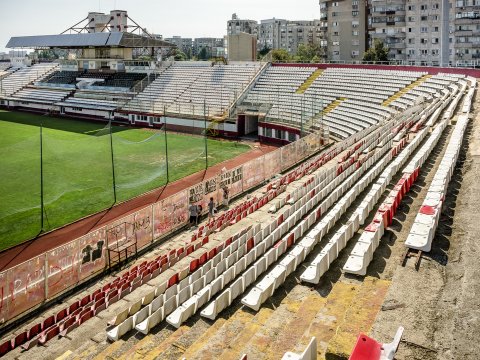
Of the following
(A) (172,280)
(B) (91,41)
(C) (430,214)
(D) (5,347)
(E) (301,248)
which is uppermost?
(B) (91,41)

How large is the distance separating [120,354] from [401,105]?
3521cm

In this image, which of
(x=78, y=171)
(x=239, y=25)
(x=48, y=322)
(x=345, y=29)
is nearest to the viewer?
(x=48, y=322)

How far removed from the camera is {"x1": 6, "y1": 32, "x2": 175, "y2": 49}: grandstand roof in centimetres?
6431

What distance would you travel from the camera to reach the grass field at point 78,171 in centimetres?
2454

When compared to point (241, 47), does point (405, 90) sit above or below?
below

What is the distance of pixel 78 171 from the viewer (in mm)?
32344

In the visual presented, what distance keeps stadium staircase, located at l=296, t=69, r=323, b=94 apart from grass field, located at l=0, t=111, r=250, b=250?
12665 millimetres

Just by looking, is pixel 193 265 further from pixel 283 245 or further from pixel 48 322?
pixel 48 322

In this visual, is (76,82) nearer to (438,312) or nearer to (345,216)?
(345,216)

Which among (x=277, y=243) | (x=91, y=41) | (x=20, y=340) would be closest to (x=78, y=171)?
(x=20, y=340)

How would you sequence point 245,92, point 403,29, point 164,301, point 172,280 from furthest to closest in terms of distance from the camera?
point 403,29, point 245,92, point 172,280, point 164,301

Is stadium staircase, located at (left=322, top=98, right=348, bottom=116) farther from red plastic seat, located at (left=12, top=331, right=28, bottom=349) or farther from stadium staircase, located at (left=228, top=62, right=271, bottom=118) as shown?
red plastic seat, located at (left=12, top=331, right=28, bottom=349)

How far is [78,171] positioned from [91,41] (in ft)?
136

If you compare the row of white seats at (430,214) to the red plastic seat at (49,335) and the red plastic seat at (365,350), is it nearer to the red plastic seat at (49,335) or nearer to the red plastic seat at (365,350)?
the red plastic seat at (365,350)
